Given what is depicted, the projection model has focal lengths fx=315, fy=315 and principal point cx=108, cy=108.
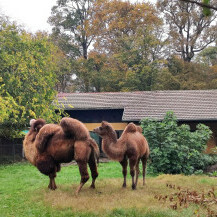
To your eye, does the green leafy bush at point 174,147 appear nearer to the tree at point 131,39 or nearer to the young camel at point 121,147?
the young camel at point 121,147

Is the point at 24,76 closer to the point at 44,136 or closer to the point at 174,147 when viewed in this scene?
the point at 174,147

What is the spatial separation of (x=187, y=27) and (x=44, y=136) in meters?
29.7

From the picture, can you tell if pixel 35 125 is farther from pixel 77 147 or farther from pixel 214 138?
pixel 214 138

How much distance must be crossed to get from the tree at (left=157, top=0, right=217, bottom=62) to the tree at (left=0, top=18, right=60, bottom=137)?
61.1ft

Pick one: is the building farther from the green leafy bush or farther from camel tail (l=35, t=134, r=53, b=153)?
camel tail (l=35, t=134, r=53, b=153)

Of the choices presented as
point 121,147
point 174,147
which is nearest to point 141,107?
point 174,147

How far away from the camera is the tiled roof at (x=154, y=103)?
1969 cm

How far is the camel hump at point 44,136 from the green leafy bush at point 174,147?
5889mm

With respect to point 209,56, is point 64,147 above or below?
below

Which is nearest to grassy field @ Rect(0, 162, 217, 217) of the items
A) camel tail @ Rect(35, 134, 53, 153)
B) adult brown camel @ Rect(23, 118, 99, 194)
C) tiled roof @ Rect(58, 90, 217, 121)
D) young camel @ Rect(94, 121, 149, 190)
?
adult brown camel @ Rect(23, 118, 99, 194)

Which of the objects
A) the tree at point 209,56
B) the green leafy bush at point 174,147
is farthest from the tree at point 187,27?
the green leafy bush at point 174,147

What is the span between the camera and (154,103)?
2202cm

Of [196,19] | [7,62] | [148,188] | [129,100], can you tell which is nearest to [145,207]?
[148,188]

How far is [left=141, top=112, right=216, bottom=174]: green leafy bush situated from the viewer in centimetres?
1288
